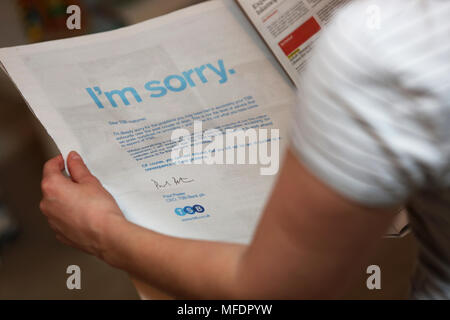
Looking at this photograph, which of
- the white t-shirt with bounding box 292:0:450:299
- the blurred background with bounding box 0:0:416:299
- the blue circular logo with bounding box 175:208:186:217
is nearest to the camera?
the white t-shirt with bounding box 292:0:450:299

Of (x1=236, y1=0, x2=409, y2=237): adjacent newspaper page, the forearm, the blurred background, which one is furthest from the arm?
the blurred background

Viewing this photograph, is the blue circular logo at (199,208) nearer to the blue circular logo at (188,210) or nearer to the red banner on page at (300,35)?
the blue circular logo at (188,210)

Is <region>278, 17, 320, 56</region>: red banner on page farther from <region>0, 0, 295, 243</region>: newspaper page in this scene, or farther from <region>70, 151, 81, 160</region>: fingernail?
<region>70, 151, 81, 160</region>: fingernail

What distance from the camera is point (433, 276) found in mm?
375

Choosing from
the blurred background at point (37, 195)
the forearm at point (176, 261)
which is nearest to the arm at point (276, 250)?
the forearm at point (176, 261)

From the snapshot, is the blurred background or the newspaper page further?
the blurred background

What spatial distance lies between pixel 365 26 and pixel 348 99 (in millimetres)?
38

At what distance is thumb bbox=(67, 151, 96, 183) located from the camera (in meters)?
0.45

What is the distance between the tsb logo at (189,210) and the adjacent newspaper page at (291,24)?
177mm

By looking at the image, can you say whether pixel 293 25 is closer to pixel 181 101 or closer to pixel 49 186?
pixel 181 101

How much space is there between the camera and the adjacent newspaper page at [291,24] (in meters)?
0.49

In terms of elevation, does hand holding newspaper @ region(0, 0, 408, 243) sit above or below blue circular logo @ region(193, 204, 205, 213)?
above
